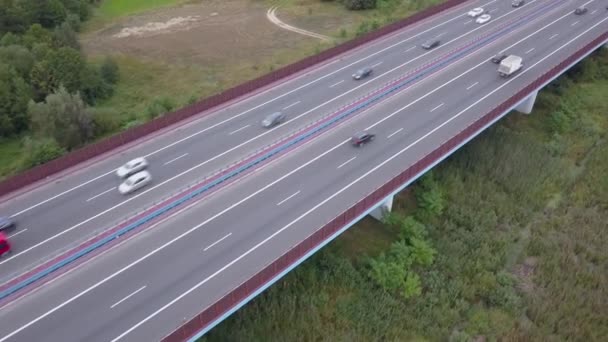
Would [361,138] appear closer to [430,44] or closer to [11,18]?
[430,44]

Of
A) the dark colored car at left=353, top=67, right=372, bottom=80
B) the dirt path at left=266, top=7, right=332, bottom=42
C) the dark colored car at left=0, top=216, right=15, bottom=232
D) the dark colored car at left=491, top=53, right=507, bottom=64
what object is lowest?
the dirt path at left=266, top=7, right=332, bottom=42

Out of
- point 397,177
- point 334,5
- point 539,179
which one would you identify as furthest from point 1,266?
point 334,5

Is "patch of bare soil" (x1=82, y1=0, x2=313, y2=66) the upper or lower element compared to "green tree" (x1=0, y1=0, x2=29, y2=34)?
lower

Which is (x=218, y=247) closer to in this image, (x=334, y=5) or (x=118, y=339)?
(x=118, y=339)

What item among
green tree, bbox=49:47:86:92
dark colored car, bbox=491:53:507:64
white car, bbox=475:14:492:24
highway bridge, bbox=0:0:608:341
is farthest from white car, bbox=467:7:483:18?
green tree, bbox=49:47:86:92

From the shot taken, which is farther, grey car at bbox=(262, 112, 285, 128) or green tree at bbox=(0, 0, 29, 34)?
green tree at bbox=(0, 0, 29, 34)

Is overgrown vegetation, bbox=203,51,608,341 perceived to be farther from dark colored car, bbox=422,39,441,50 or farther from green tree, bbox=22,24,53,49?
green tree, bbox=22,24,53,49

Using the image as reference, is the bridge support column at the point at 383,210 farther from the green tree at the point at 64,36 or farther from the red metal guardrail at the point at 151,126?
the green tree at the point at 64,36
